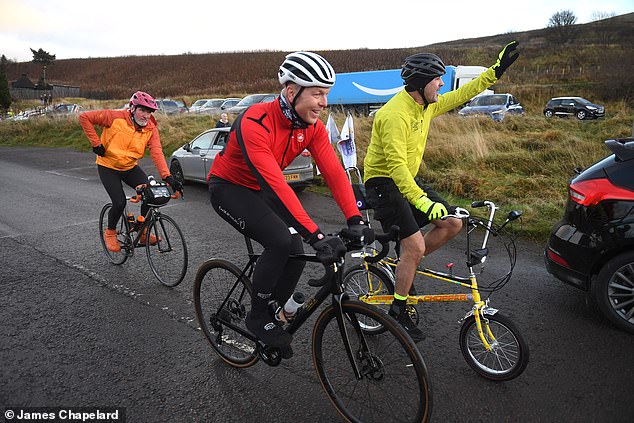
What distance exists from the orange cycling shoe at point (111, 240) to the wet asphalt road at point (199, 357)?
269 mm

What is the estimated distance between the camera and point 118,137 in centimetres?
543

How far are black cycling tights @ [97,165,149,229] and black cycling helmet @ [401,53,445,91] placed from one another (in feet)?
11.3

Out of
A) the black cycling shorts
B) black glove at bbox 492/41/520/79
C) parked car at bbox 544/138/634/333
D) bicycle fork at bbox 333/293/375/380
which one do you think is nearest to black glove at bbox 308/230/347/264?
bicycle fork at bbox 333/293/375/380

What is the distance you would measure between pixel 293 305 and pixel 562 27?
86175 mm

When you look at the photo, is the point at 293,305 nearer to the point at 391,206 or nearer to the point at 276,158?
the point at 276,158

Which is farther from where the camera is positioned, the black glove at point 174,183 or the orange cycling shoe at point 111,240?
the orange cycling shoe at point 111,240

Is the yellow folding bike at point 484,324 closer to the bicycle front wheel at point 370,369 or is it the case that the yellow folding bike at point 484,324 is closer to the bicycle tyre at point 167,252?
the bicycle front wheel at point 370,369

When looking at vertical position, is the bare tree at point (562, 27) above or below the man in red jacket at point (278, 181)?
above

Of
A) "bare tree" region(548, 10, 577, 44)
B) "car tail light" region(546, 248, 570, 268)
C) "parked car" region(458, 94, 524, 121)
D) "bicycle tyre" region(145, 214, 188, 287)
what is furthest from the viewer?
"bare tree" region(548, 10, 577, 44)

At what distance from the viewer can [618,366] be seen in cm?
330

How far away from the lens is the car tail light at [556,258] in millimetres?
4172

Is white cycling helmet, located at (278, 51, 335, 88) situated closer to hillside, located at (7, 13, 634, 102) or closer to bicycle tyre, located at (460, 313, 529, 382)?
bicycle tyre, located at (460, 313, 529, 382)

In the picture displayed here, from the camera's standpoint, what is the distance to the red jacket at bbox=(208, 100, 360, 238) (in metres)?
2.68

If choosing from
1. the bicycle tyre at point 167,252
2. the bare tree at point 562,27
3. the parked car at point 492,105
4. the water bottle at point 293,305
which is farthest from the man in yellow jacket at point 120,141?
the bare tree at point 562,27
